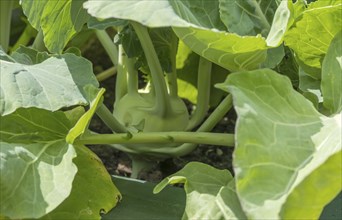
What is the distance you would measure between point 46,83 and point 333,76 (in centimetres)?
40

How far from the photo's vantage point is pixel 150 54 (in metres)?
1.18

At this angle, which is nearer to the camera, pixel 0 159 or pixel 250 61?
pixel 0 159

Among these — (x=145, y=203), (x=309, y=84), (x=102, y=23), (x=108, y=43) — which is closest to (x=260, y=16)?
(x=309, y=84)

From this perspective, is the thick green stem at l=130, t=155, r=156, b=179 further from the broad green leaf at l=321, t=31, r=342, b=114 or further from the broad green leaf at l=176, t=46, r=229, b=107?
the broad green leaf at l=321, t=31, r=342, b=114

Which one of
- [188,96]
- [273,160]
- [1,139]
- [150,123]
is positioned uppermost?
[273,160]

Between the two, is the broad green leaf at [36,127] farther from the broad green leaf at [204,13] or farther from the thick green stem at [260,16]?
the thick green stem at [260,16]

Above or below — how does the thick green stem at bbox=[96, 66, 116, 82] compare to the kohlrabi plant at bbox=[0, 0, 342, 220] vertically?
below

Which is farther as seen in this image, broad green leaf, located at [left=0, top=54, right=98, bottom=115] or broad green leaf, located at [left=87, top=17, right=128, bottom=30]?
broad green leaf, located at [left=87, top=17, right=128, bottom=30]

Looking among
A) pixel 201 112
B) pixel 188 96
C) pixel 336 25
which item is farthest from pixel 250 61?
pixel 188 96

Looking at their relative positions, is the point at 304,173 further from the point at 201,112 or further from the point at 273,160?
the point at 201,112

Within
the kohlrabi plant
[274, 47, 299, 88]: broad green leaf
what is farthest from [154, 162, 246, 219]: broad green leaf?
[274, 47, 299, 88]: broad green leaf

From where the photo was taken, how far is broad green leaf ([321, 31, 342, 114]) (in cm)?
98

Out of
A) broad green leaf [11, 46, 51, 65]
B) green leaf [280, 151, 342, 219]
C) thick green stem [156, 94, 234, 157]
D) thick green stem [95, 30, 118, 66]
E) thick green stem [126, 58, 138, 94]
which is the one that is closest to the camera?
green leaf [280, 151, 342, 219]

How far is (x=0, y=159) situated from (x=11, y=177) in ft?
0.09
